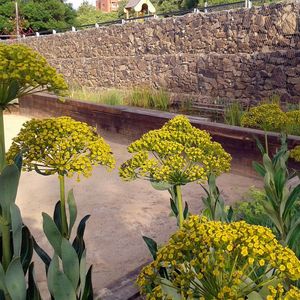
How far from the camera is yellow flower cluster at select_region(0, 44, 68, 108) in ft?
5.36

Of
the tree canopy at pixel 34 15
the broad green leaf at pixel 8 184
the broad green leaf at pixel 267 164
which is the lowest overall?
the broad green leaf at pixel 267 164

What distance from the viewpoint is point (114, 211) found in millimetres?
4391

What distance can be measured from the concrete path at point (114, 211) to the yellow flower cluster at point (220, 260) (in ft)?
5.78

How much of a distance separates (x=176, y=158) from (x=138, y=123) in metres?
5.25

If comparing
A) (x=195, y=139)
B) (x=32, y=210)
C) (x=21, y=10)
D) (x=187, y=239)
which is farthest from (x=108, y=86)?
(x=21, y=10)

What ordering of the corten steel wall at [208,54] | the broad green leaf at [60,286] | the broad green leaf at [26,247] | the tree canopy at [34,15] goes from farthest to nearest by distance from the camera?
1. the tree canopy at [34,15]
2. the corten steel wall at [208,54]
3. the broad green leaf at [26,247]
4. the broad green leaf at [60,286]

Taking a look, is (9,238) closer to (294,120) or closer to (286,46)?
(294,120)

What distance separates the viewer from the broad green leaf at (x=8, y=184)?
152 cm

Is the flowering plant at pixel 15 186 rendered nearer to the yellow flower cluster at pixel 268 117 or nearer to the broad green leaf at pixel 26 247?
the broad green leaf at pixel 26 247

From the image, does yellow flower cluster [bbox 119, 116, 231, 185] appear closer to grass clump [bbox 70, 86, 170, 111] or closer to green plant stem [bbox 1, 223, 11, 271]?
green plant stem [bbox 1, 223, 11, 271]

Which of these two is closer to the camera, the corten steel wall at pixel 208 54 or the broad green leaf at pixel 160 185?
the broad green leaf at pixel 160 185

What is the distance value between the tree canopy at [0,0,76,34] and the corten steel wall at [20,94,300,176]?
23.2m

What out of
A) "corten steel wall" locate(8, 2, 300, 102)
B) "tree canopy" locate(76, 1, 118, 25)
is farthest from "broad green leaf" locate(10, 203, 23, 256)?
"tree canopy" locate(76, 1, 118, 25)

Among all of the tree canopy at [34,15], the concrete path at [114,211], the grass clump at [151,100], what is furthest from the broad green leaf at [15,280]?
the tree canopy at [34,15]
